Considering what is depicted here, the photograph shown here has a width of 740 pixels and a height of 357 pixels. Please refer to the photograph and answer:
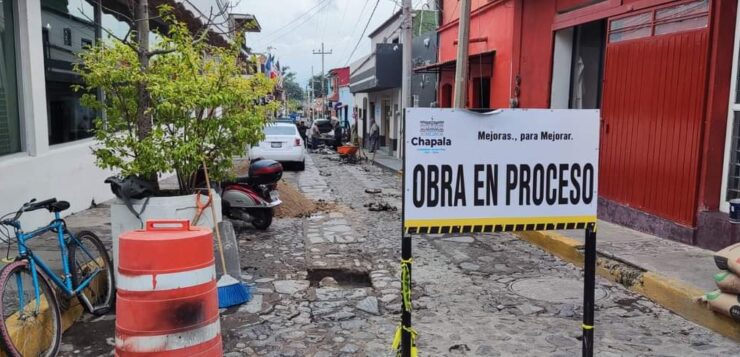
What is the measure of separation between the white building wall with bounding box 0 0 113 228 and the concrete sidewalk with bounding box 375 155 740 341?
594cm

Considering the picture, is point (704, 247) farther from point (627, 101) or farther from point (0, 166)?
point (0, 166)

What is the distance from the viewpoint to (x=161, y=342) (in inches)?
123

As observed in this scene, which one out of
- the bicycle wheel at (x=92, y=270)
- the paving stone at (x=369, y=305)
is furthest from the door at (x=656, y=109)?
the bicycle wheel at (x=92, y=270)

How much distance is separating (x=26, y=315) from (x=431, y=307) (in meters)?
3.00

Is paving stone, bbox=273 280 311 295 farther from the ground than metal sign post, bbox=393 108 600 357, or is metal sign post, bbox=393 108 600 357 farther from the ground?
metal sign post, bbox=393 108 600 357

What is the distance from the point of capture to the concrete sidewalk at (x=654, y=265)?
4.71 metres

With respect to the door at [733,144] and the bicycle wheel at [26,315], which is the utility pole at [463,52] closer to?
the door at [733,144]

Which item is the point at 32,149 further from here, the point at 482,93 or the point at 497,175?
the point at 482,93

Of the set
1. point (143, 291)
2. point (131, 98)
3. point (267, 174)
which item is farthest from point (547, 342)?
point (267, 174)

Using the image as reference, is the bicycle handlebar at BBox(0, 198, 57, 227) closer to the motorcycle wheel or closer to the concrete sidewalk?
the motorcycle wheel

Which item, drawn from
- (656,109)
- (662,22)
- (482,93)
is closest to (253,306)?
(656,109)

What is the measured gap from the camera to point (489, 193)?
3.12 m

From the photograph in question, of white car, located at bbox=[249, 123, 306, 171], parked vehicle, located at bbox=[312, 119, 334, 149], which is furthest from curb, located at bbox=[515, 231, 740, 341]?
parked vehicle, located at bbox=[312, 119, 334, 149]

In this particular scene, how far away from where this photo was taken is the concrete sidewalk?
4.71 metres
